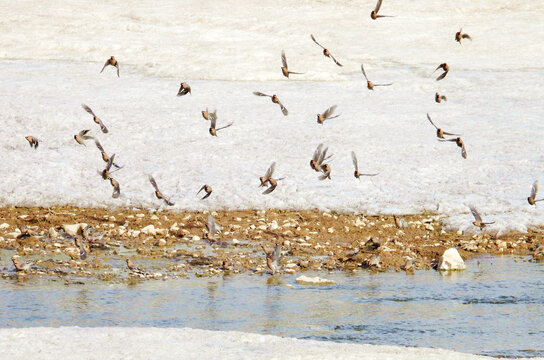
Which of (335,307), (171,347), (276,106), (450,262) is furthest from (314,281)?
(276,106)

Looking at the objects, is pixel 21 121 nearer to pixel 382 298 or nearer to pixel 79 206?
pixel 79 206

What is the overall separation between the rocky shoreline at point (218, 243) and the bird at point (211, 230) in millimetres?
110

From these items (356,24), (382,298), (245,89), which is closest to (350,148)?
(245,89)

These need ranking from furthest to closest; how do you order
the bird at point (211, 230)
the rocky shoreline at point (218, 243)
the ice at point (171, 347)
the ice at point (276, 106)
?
1. the ice at point (276, 106)
2. the bird at point (211, 230)
3. the rocky shoreline at point (218, 243)
4. the ice at point (171, 347)

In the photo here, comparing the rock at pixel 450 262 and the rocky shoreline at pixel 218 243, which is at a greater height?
the rock at pixel 450 262

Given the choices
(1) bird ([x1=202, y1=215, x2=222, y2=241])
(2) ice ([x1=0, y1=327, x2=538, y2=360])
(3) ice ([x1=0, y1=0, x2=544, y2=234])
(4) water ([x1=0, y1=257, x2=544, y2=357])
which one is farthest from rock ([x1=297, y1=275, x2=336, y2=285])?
(3) ice ([x1=0, y1=0, x2=544, y2=234])

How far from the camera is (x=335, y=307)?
1108 cm

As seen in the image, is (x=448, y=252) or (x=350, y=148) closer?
(x=448, y=252)

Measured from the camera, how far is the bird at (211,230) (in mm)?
14246

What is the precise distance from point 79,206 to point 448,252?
23.8 ft

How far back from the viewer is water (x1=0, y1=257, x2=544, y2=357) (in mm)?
9867

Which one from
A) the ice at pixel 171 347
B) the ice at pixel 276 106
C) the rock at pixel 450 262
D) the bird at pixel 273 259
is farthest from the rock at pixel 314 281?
the ice at pixel 276 106

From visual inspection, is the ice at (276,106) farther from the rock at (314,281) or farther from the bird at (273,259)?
the rock at (314,281)

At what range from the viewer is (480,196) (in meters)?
17.2
